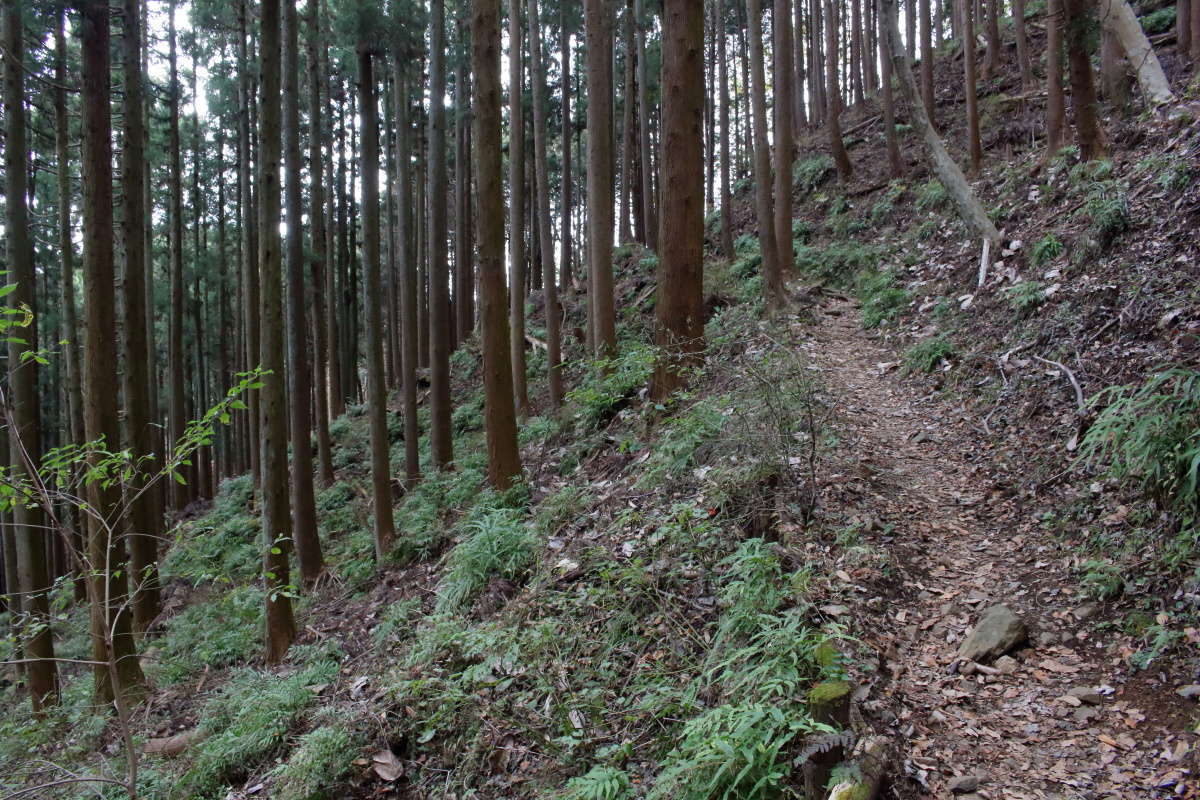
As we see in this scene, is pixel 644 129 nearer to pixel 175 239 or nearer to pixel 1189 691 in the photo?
pixel 175 239

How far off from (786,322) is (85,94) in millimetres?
9460

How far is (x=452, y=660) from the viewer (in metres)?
5.41

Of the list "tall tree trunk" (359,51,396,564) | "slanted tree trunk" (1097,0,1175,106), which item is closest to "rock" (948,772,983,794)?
"tall tree trunk" (359,51,396,564)

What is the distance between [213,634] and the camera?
1065cm

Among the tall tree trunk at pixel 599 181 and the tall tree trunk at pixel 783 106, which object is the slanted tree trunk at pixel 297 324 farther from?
the tall tree trunk at pixel 783 106

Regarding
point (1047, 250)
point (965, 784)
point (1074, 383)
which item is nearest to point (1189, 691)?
point (965, 784)

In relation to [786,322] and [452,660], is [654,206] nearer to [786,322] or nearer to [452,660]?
[786,322]

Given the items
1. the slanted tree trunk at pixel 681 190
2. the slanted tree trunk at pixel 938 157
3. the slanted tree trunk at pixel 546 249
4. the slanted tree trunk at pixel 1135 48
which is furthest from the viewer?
the slanted tree trunk at pixel 546 249

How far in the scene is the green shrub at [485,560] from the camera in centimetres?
640

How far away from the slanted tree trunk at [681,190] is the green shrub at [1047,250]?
437 centimetres

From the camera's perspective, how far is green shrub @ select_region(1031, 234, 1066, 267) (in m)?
8.47

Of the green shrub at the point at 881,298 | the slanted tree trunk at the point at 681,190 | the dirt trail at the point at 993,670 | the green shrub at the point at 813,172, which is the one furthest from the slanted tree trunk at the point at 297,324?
the green shrub at the point at 813,172

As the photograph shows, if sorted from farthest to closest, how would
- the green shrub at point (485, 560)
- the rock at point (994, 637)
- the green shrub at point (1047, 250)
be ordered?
the green shrub at point (1047, 250), the green shrub at point (485, 560), the rock at point (994, 637)

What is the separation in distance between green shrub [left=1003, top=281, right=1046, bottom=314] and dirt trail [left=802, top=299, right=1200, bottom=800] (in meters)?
2.28
